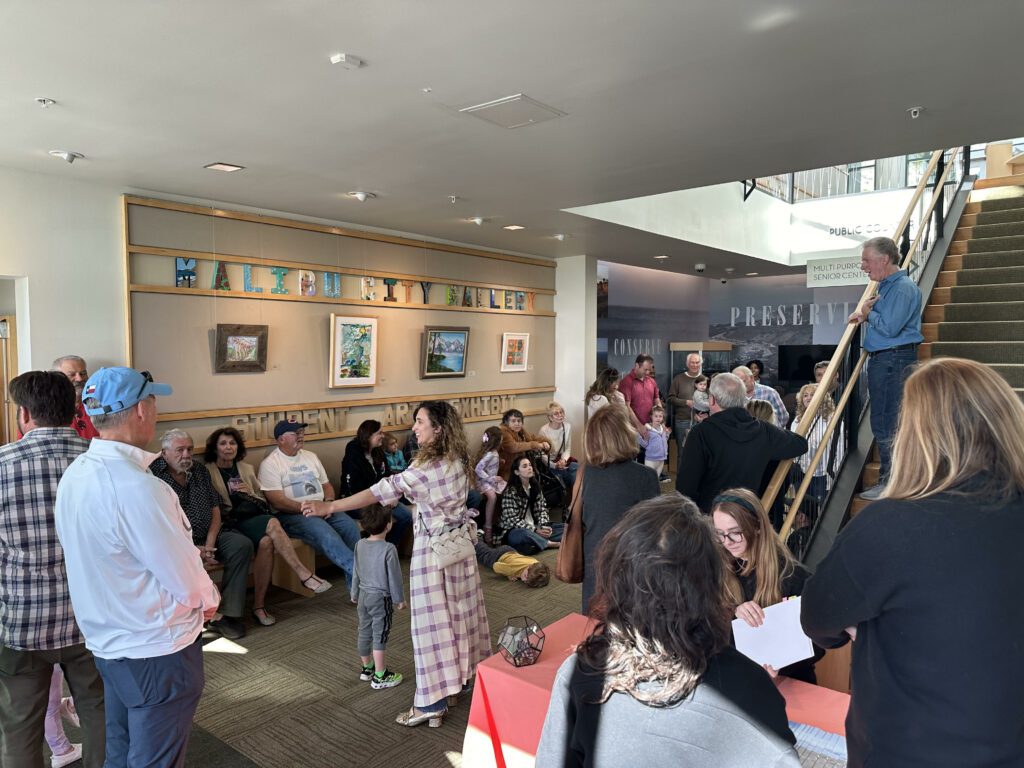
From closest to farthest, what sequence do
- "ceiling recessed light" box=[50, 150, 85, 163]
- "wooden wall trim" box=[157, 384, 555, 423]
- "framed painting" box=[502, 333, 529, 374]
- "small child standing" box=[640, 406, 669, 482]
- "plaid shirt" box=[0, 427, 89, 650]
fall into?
"plaid shirt" box=[0, 427, 89, 650] → "ceiling recessed light" box=[50, 150, 85, 163] → "wooden wall trim" box=[157, 384, 555, 423] → "small child standing" box=[640, 406, 669, 482] → "framed painting" box=[502, 333, 529, 374]

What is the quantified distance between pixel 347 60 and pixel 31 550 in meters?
2.28

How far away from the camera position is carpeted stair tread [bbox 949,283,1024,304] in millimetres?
5688

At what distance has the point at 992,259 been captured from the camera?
630cm

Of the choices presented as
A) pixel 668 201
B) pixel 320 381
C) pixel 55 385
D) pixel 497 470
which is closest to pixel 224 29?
pixel 55 385

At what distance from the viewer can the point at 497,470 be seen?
22.8 ft

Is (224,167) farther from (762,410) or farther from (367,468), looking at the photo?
(762,410)

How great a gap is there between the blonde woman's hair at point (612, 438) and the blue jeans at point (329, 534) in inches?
112

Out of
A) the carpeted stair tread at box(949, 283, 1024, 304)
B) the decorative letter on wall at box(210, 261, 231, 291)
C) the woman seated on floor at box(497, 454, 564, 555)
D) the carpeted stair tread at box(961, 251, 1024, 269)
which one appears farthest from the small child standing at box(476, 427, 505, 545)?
the carpeted stair tread at box(961, 251, 1024, 269)

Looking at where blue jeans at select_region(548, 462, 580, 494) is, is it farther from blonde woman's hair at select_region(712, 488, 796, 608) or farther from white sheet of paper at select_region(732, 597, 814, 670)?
white sheet of paper at select_region(732, 597, 814, 670)

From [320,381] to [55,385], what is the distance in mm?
4135

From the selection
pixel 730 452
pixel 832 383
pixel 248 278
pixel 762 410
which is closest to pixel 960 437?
pixel 730 452

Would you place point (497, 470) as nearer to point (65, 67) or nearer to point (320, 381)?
point (320, 381)

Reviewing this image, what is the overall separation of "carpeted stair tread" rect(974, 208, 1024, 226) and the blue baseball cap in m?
7.96

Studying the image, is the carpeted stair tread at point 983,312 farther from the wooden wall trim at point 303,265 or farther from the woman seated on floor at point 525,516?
the wooden wall trim at point 303,265
